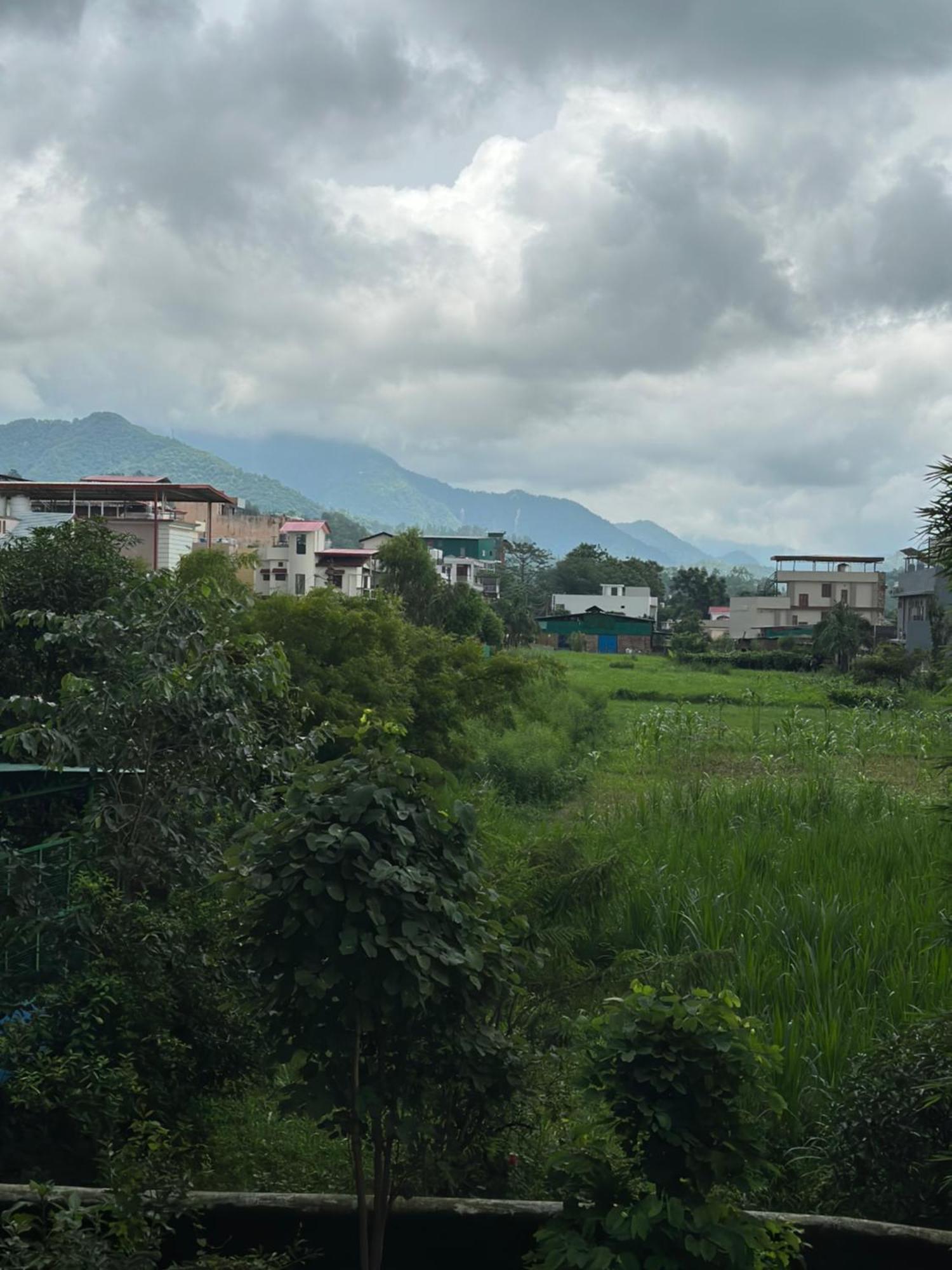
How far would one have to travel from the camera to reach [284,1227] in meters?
3.78

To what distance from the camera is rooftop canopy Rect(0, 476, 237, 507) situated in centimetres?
3244

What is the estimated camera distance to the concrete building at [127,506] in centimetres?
3161

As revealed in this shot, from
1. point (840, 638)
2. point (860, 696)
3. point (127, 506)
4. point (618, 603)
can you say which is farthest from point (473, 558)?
point (860, 696)

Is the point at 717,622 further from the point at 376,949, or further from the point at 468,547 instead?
the point at 376,949

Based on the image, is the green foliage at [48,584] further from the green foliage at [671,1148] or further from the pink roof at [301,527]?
the pink roof at [301,527]

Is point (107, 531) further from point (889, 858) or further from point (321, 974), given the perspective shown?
point (321, 974)

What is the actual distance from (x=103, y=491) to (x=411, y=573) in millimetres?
10948

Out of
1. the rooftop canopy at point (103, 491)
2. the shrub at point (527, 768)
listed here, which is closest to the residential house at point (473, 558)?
the rooftop canopy at point (103, 491)

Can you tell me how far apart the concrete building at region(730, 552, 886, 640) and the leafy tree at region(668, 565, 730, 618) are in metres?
18.0

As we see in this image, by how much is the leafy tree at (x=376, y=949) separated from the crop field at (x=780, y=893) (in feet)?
7.50

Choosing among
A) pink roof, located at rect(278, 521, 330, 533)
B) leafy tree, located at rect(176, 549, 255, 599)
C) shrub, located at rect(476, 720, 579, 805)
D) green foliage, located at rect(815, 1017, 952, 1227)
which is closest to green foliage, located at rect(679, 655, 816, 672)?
pink roof, located at rect(278, 521, 330, 533)

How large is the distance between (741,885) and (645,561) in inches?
3525

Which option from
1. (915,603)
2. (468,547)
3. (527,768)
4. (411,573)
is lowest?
(527,768)

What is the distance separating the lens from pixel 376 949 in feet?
10.2
